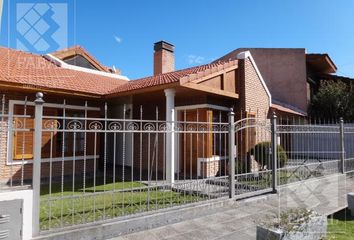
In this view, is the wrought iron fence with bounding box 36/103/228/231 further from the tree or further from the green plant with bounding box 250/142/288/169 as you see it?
the tree

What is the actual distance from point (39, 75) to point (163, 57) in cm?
758

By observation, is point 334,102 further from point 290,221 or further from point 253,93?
point 290,221

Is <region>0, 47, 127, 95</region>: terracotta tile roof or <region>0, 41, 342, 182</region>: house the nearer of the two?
<region>0, 41, 342, 182</region>: house

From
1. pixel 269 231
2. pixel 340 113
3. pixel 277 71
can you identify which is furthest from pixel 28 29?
pixel 340 113

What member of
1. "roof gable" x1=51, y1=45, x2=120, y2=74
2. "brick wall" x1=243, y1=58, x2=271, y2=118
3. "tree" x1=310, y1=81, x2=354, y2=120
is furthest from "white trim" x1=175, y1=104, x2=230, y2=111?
"tree" x1=310, y1=81, x2=354, y2=120

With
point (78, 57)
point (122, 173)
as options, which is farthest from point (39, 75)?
point (78, 57)

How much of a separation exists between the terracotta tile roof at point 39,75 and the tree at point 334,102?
14.3 meters

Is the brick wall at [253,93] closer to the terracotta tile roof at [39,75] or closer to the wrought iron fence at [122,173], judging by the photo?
the wrought iron fence at [122,173]

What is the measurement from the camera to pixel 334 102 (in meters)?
19.1

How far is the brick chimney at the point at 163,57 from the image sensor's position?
55.1 feet

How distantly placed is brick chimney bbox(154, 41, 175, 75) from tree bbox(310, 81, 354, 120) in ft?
33.7

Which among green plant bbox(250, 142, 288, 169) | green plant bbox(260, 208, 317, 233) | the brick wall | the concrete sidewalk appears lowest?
the concrete sidewalk

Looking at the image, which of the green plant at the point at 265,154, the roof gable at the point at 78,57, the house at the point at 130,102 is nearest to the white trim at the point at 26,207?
the house at the point at 130,102

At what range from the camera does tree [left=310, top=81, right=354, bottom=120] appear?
18962 mm
